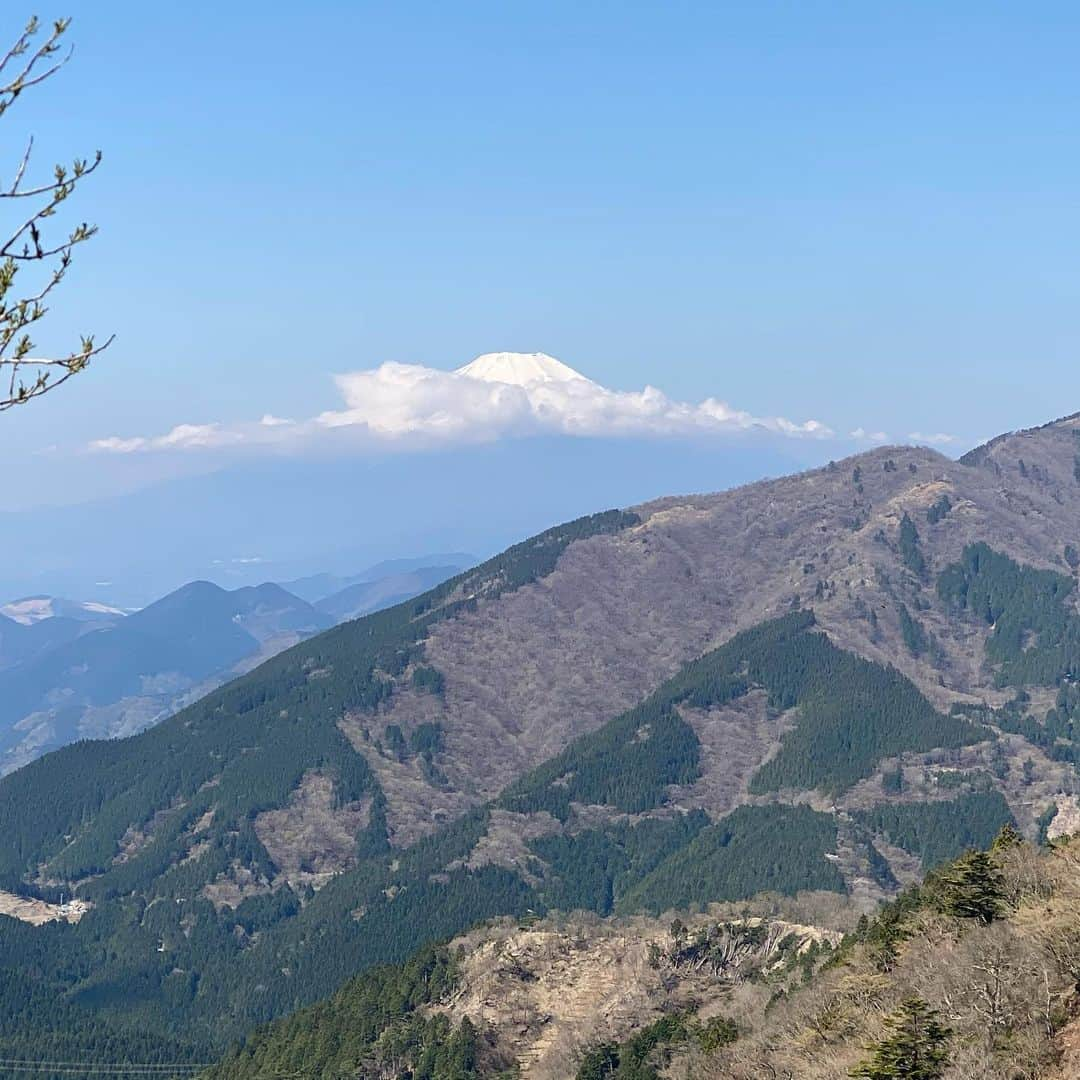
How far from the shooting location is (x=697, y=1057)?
327 feet

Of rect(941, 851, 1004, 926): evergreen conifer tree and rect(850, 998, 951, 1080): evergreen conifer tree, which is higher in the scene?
rect(850, 998, 951, 1080): evergreen conifer tree

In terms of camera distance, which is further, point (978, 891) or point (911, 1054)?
point (978, 891)

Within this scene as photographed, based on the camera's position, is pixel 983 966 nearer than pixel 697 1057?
Yes

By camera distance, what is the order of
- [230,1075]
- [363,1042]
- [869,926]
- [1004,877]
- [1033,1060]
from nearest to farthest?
1. [1033,1060]
2. [1004,877]
3. [869,926]
4. [363,1042]
5. [230,1075]

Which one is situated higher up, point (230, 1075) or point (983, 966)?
point (983, 966)

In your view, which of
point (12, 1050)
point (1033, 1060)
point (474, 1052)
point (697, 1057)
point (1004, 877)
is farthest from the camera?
point (12, 1050)

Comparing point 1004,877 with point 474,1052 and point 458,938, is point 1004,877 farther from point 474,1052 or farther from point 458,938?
point 458,938

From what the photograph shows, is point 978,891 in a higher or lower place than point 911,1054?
lower

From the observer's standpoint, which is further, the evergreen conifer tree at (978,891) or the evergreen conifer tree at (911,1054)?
the evergreen conifer tree at (978,891)

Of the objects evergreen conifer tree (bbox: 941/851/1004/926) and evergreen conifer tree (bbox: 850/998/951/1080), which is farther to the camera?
evergreen conifer tree (bbox: 941/851/1004/926)

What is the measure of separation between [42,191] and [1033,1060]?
54823 mm

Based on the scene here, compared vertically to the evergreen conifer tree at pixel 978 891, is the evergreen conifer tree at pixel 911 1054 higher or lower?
higher

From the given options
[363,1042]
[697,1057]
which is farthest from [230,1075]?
[697,1057]

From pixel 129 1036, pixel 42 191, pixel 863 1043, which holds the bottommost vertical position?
pixel 129 1036
